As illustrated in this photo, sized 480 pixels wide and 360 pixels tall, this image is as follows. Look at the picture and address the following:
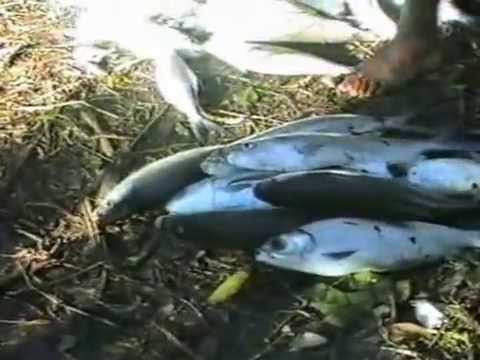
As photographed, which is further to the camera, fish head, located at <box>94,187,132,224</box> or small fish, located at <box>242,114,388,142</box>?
small fish, located at <box>242,114,388,142</box>

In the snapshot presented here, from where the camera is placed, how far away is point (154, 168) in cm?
304

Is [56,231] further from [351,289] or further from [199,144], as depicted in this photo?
[351,289]

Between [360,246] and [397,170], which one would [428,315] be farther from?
[397,170]

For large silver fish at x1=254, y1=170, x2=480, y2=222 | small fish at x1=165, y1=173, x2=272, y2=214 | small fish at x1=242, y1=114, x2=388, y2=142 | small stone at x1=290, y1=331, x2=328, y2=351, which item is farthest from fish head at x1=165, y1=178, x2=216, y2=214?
small stone at x1=290, y1=331, x2=328, y2=351

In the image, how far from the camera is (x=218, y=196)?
295cm

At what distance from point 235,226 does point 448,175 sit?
49 centimetres

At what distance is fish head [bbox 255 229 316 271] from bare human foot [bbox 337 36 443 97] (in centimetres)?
68

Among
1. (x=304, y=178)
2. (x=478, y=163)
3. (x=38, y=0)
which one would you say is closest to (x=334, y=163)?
(x=304, y=178)

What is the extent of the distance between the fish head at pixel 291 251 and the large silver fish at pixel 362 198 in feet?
0.33

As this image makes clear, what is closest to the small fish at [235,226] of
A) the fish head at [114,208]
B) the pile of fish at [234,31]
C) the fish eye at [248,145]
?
the fish head at [114,208]

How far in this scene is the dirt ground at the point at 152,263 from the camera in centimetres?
262

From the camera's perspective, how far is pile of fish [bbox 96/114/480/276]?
278cm

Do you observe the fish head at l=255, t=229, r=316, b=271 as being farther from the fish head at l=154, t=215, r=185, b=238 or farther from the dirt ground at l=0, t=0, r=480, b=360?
the fish head at l=154, t=215, r=185, b=238

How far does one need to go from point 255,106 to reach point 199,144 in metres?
0.22
